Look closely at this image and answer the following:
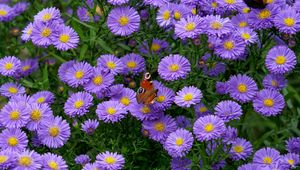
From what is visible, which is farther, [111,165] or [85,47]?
[85,47]

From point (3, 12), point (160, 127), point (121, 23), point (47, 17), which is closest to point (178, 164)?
point (160, 127)

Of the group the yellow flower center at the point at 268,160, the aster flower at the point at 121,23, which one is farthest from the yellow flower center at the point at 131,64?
the yellow flower center at the point at 268,160

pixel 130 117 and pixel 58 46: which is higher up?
pixel 58 46

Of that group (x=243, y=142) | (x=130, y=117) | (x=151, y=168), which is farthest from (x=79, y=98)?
(x=243, y=142)

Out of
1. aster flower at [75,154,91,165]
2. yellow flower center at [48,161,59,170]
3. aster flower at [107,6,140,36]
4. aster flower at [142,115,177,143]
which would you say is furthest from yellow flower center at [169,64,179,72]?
yellow flower center at [48,161,59,170]

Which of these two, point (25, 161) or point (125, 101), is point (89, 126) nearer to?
point (125, 101)

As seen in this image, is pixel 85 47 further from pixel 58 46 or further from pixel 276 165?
pixel 276 165

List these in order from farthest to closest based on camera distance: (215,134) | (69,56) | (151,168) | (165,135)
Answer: (69,56) → (151,168) → (165,135) → (215,134)

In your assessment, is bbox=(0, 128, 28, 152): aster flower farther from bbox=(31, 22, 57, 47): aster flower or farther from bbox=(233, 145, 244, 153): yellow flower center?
bbox=(233, 145, 244, 153): yellow flower center
